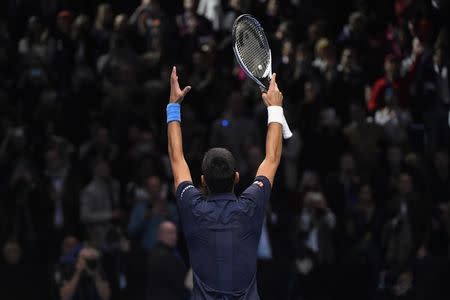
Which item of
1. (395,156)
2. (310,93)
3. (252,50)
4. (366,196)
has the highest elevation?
(252,50)

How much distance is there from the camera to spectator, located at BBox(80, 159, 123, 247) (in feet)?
46.8

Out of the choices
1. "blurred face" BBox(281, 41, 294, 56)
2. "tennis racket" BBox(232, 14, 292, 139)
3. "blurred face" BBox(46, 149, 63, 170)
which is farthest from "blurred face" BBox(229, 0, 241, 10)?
"tennis racket" BBox(232, 14, 292, 139)

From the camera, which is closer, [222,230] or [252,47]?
[222,230]

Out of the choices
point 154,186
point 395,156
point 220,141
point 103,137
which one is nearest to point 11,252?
point 154,186

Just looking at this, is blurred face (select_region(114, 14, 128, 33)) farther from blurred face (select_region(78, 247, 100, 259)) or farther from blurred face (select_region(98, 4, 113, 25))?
blurred face (select_region(78, 247, 100, 259))

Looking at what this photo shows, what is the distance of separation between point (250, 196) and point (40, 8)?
12416mm

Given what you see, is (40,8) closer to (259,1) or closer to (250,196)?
(259,1)

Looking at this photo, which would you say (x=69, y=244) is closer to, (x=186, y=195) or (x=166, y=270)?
(x=166, y=270)

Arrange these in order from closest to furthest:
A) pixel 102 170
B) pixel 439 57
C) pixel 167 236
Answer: pixel 167 236, pixel 102 170, pixel 439 57

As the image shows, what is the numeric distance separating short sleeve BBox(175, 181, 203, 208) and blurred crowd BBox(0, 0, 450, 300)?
228 inches

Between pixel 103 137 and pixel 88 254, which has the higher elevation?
pixel 103 137

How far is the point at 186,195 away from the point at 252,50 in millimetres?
1249

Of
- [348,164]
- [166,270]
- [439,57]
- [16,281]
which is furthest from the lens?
[439,57]

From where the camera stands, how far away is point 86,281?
1299cm
